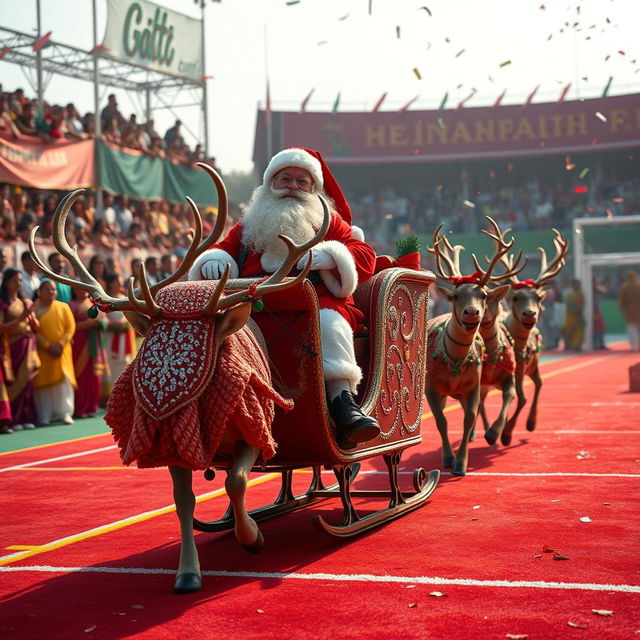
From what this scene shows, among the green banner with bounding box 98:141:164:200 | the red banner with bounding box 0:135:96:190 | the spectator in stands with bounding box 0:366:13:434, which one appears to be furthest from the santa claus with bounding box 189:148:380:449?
the green banner with bounding box 98:141:164:200

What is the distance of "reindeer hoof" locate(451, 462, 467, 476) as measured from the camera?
7.93 m

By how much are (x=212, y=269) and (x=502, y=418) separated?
14.2 ft

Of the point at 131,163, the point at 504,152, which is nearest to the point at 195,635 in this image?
the point at 131,163

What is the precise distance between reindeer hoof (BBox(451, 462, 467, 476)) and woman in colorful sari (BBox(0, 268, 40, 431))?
22.0 ft

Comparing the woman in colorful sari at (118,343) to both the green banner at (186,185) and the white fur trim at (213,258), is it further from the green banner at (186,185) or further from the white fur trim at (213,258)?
the white fur trim at (213,258)

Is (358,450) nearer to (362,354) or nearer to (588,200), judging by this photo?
(362,354)

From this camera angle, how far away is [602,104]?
128 feet

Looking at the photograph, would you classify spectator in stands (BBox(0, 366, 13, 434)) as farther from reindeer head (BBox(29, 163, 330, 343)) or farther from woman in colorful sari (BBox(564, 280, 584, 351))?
woman in colorful sari (BBox(564, 280, 584, 351))

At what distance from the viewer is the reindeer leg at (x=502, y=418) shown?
9094 mm

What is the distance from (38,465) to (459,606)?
605cm

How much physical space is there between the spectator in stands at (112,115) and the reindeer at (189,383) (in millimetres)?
16940

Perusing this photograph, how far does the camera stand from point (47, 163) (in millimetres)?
17344

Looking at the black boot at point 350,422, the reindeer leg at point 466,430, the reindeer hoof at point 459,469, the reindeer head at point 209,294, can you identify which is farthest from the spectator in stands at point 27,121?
the black boot at point 350,422

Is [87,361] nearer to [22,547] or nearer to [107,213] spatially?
[107,213]
